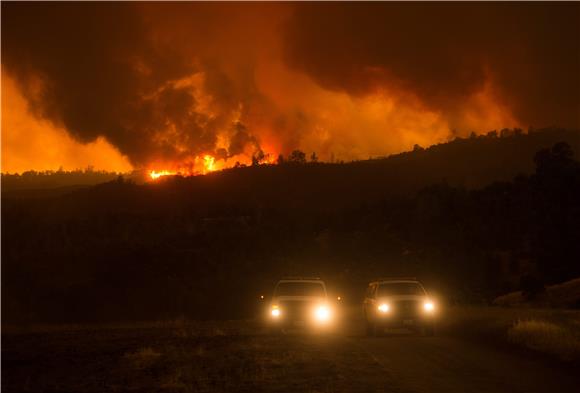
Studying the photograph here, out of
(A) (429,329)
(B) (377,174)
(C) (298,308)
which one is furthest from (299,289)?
(B) (377,174)

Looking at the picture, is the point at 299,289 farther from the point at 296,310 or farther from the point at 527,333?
the point at 527,333

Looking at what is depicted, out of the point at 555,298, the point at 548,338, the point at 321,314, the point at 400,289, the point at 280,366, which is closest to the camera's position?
the point at 280,366

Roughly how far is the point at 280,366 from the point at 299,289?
513 inches

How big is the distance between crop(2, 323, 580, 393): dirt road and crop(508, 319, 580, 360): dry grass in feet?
3.39

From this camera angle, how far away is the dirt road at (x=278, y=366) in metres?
14.9

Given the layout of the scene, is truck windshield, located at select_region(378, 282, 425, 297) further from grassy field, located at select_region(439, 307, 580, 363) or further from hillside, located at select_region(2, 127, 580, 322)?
hillside, located at select_region(2, 127, 580, 322)

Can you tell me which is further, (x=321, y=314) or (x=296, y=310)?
(x=321, y=314)

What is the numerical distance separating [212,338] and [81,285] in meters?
35.1

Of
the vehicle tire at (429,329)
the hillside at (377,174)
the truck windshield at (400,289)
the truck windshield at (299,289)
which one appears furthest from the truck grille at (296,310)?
the hillside at (377,174)

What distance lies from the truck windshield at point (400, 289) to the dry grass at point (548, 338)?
3754 mm

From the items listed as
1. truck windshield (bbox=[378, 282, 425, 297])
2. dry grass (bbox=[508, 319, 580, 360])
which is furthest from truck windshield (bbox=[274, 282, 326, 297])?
dry grass (bbox=[508, 319, 580, 360])

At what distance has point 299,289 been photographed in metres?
31.1

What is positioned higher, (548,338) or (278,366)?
(548,338)

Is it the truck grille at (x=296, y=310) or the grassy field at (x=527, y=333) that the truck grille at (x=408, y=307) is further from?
the truck grille at (x=296, y=310)
